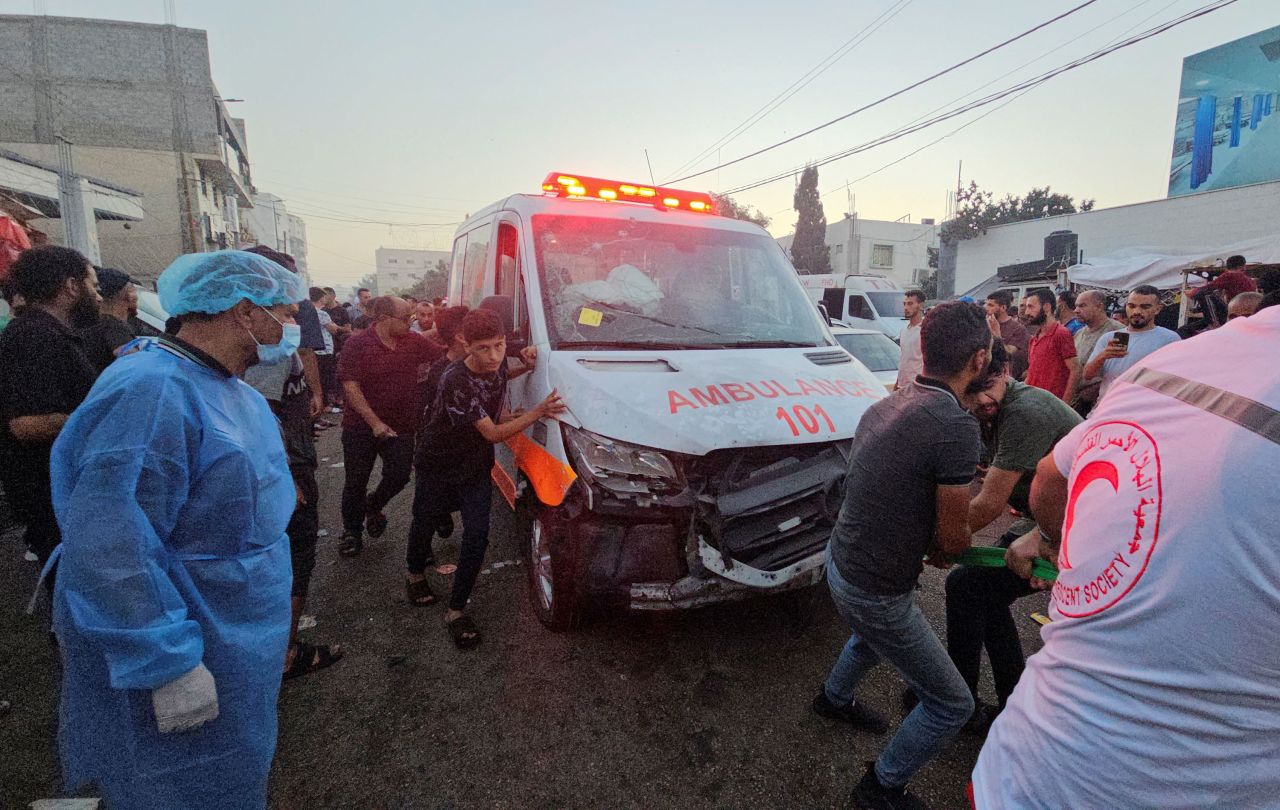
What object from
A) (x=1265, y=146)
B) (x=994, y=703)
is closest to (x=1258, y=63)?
(x=1265, y=146)

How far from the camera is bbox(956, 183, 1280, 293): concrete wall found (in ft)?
60.1

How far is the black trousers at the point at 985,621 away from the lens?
244 cm

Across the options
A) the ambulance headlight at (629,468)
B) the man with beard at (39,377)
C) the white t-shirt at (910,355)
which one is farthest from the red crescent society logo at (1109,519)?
the white t-shirt at (910,355)

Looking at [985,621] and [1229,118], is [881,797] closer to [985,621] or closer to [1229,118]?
[985,621]

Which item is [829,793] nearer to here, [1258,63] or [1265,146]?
[1265,146]

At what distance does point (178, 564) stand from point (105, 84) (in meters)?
41.8

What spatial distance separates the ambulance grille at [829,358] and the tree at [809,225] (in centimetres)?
4756

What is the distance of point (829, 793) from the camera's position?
228cm

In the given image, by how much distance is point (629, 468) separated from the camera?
2629 mm

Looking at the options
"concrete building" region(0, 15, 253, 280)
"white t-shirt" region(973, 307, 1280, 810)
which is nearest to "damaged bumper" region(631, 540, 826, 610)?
"white t-shirt" region(973, 307, 1280, 810)

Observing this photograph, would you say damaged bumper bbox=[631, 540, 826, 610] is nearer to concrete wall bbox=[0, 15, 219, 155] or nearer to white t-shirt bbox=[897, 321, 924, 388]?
white t-shirt bbox=[897, 321, 924, 388]

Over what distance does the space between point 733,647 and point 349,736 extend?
6.30 ft

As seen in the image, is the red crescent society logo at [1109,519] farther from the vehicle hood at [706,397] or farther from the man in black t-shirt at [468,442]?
the man in black t-shirt at [468,442]

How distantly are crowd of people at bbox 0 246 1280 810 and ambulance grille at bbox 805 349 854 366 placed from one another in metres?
1.10
